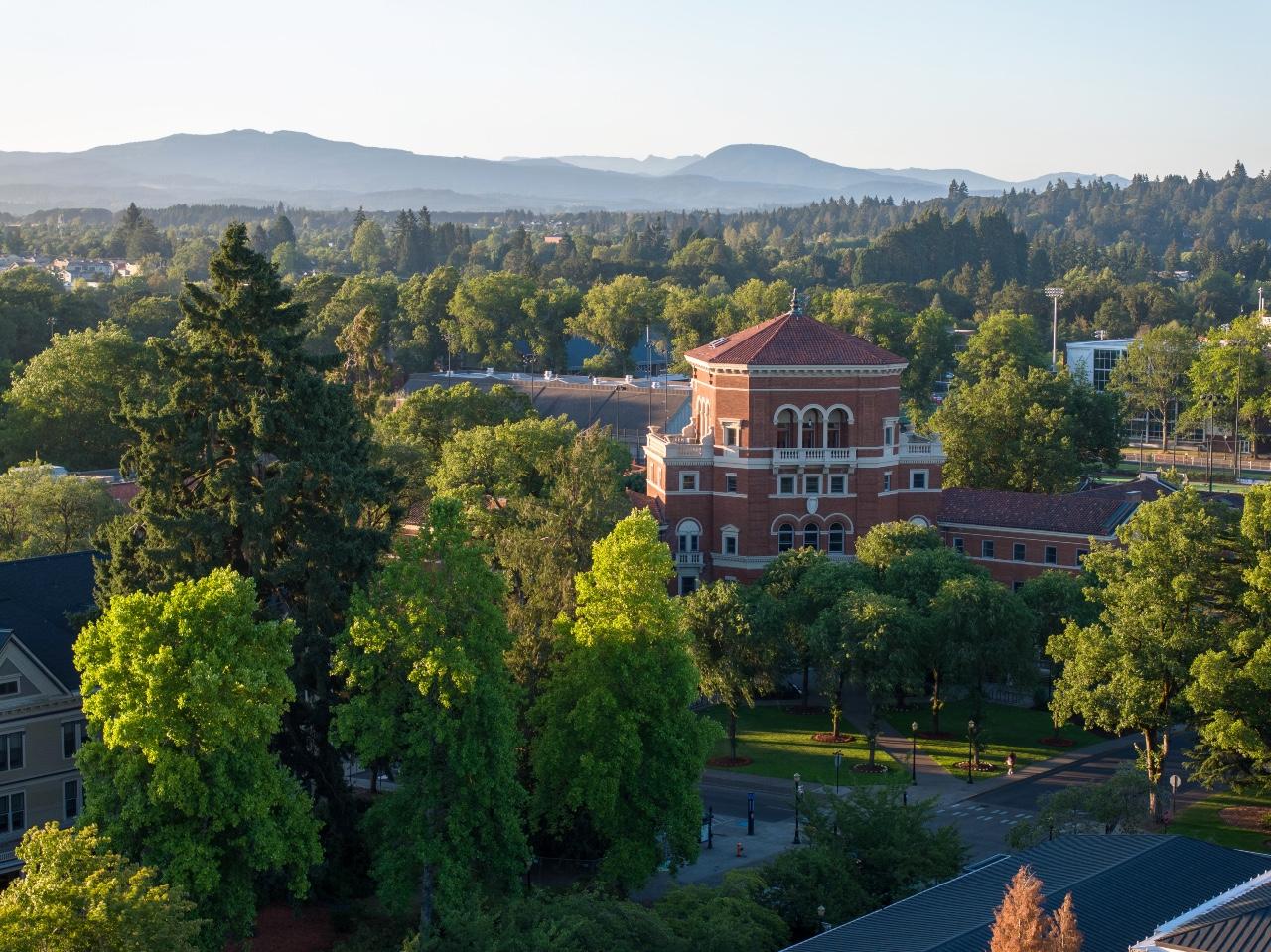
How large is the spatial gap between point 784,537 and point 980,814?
91.4 feet

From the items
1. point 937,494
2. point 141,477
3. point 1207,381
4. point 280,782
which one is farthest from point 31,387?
point 1207,381

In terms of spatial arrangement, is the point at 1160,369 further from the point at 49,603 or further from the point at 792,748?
the point at 49,603

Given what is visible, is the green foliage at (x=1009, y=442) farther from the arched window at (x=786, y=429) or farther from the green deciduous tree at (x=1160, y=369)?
the green deciduous tree at (x=1160, y=369)

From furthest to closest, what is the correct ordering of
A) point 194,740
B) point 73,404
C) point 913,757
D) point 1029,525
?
point 73,404 < point 1029,525 < point 913,757 < point 194,740

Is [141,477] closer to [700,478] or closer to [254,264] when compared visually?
[254,264]

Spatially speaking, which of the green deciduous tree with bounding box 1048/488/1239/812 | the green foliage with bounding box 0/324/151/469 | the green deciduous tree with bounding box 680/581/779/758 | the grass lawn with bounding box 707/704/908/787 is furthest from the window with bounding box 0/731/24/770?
the green foliage with bounding box 0/324/151/469

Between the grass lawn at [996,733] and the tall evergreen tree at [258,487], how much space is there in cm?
2471

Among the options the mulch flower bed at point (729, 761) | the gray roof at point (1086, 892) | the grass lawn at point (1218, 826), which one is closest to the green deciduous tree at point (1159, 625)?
the grass lawn at point (1218, 826)

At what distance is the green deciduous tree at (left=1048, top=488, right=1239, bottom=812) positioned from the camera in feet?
177

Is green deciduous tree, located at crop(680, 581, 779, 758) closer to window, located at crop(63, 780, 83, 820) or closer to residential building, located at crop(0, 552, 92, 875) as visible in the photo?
residential building, located at crop(0, 552, 92, 875)

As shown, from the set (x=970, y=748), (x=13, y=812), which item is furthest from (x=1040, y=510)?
(x=13, y=812)

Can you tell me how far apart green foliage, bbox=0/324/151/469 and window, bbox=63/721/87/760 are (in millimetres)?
58200

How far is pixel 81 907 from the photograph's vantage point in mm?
32719

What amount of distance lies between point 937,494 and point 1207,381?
61.4 meters
